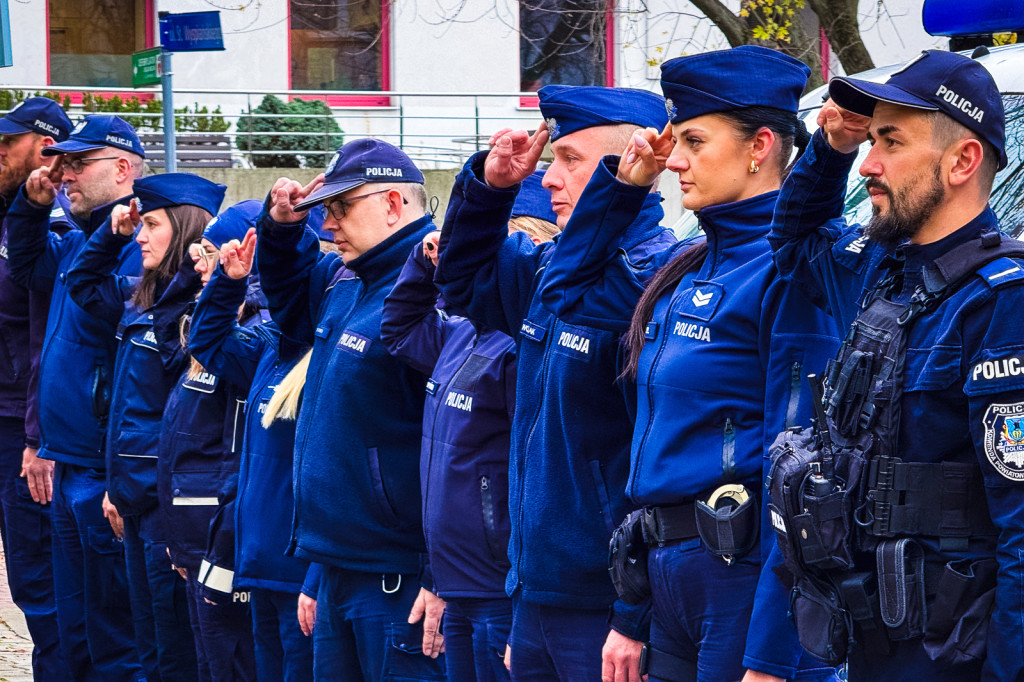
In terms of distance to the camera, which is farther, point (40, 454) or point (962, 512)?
point (40, 454)

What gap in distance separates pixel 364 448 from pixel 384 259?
66 cm

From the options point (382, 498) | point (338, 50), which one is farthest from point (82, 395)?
point (338, 50)

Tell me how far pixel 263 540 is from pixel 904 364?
3064 millimetres

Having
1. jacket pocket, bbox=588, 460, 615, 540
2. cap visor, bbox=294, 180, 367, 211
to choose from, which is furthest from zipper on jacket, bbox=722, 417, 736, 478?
cap visor, bbox=294, 180, 367, 211

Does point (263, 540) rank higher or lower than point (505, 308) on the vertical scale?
lower

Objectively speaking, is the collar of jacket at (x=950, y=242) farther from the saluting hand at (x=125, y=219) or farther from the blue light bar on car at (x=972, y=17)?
the saluting hand at (x=125, y=219)

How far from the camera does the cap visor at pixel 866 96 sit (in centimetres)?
303

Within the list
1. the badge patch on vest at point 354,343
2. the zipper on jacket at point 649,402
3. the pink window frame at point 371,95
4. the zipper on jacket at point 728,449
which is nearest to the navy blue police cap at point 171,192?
the badge patch on vest at point 354,343

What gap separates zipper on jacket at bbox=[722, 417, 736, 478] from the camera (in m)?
3.43

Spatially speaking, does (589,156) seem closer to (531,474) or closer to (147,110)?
(531,474)

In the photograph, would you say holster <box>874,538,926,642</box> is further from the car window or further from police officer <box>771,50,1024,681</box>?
the car window

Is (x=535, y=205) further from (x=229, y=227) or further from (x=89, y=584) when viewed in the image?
(x=89, y=584)

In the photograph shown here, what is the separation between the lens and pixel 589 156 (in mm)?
4270

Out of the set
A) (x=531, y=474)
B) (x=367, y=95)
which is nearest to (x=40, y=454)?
(x=531, y=474)
